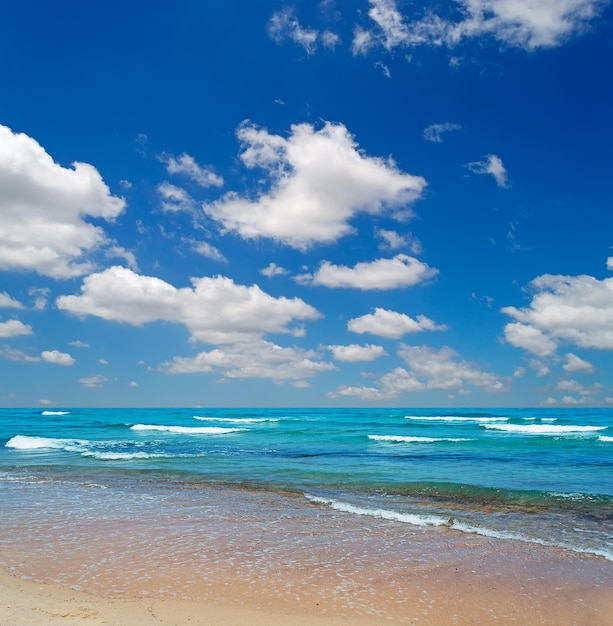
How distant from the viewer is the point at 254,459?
21.3m

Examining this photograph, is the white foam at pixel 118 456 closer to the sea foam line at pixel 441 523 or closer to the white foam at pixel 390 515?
the sea foam line at pixel 441 523

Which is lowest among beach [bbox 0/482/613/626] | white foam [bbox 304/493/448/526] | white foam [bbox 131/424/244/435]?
white foam [bbox 131/424/244/435]

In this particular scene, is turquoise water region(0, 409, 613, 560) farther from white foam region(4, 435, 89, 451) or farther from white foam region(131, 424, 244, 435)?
white foam region(131, 424, 244, 435)

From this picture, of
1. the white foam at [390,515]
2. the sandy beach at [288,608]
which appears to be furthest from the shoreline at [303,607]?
the white foam at [390,515]

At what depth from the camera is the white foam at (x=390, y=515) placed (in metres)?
10.1

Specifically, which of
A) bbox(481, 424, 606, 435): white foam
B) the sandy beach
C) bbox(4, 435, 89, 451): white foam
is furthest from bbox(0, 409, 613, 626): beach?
bbox(481, 424, 606, 435): white foam

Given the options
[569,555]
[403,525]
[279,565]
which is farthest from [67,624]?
[569,555]

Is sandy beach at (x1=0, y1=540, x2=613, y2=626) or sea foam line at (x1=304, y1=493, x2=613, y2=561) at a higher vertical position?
sandy beach at (x1=0, y1=540, x2=613, y2=626)

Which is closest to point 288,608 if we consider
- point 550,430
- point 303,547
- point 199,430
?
point 303,547

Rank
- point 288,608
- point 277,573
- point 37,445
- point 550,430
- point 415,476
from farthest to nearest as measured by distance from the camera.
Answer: point 550,430
point 37,445
point 415,476
point 277,573
point 288,608

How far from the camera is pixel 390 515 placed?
10688 mm

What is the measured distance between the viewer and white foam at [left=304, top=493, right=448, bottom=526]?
10.1 m

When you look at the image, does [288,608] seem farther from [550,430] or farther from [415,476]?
[550,430]

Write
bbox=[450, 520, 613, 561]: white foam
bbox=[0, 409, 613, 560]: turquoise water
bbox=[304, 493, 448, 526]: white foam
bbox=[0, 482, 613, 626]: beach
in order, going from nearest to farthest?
bbox=[0, 482, 613, 626]: beach → bbox=[450, 520, 613, 561]: white foam → bbox=[304, 493, 448, 526]: white foam → bbox=[0, 409, 613, 560]: turquoise water
